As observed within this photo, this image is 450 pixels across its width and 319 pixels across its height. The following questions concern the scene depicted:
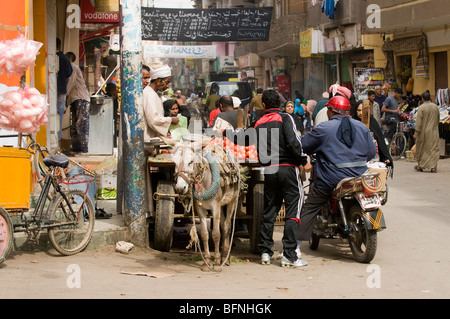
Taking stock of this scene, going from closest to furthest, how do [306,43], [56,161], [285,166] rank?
1. [285,166]
2. [56,161]
3. [306,43]

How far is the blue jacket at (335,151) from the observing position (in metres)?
7.65

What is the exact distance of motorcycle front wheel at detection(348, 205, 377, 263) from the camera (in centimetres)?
730

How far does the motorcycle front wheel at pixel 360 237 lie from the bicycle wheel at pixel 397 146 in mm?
12598

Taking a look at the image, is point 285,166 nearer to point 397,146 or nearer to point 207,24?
point 397,146

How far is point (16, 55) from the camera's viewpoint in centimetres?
726

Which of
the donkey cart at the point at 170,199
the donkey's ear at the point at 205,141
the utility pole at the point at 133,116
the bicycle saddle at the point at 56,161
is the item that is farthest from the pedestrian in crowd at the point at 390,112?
the bicycle saddle at the point at 56,161

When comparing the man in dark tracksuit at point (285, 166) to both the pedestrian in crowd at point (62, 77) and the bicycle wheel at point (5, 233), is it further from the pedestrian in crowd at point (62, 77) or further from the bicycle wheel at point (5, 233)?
the pedestrian in crowd at point (62, 77)

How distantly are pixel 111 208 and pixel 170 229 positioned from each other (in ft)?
8.37

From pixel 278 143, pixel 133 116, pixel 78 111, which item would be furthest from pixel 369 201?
pixel 78 111

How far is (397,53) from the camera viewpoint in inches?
1007

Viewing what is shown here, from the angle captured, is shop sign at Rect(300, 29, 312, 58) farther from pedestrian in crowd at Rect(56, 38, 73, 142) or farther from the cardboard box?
the cardboard box

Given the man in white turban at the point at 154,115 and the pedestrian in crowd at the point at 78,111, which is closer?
the man in white turban at the point at 154,115

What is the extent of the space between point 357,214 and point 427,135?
9.94 meters

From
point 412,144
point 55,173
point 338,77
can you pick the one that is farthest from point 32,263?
point 338,77
